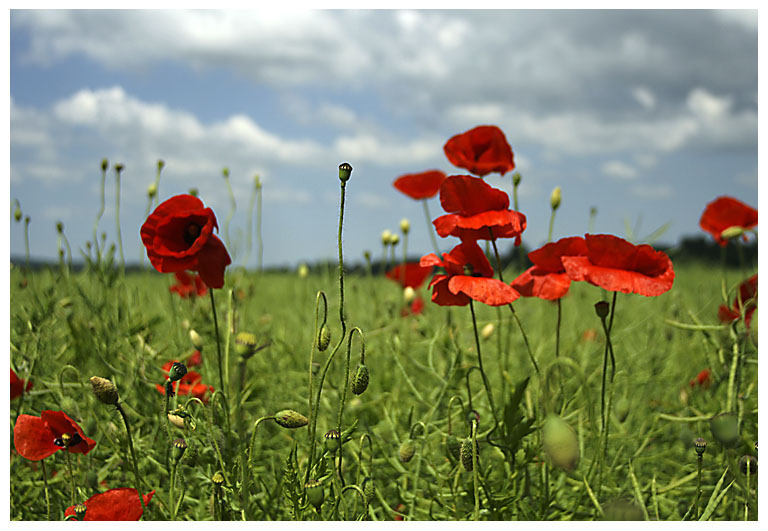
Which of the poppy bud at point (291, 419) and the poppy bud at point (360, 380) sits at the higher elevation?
the poppy bud at point (360, 380)

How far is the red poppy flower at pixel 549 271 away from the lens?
87cm

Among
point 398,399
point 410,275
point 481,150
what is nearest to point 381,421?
point 398,399

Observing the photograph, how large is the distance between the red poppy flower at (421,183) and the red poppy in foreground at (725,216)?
610mm

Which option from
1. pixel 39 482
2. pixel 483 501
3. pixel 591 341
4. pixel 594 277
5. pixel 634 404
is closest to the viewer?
pixel 594 277

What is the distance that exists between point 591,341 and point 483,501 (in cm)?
130

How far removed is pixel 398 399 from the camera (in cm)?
151

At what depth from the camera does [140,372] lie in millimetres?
1341

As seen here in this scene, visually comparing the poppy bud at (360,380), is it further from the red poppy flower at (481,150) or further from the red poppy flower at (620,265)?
the red poppy flower at (481,150)

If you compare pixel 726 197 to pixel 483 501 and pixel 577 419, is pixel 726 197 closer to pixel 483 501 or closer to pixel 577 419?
pixel 577 419

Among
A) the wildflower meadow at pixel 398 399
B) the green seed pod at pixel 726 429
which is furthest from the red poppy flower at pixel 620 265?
the green seed pod at pixel 726 429

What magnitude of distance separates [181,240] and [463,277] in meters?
0.40

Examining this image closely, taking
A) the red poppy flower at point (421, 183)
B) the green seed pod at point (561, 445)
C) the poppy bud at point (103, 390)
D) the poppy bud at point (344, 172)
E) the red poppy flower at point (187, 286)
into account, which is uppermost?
the red poppy flower at point (421, 183)

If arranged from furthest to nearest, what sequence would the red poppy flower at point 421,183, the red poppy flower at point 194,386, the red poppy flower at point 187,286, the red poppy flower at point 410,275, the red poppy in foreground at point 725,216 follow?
1. the red poppy flower at point 187,286
2. the red poppy flower at point 410,275
3. the red poppy flower at point 421,183
4. the red poppy in foreground at point 725,216
5. the red poppy flower at point 194,386

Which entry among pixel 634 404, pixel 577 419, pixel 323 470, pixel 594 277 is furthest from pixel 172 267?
pixel 634 404
